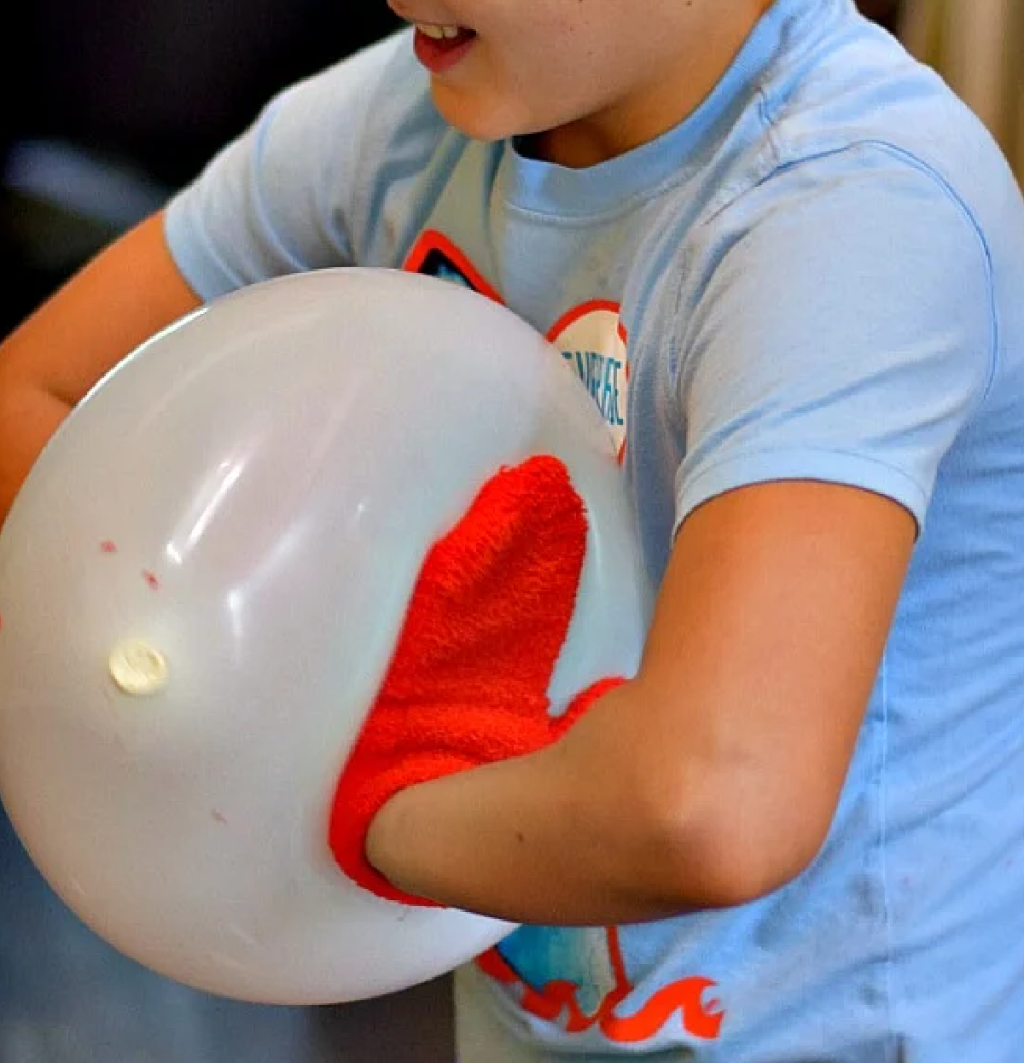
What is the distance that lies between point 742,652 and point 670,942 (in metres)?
0.28

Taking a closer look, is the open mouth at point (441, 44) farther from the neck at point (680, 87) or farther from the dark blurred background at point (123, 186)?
the dark blurred background at point (123, 186)

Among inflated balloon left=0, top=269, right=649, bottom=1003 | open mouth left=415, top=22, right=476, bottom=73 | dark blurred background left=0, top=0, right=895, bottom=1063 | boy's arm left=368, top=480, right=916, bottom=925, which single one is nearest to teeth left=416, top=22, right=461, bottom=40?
open mouth left=415, top=22, right=476, bottom=73

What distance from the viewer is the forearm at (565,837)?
1.52ft

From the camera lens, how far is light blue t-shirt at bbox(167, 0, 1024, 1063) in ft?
1.70

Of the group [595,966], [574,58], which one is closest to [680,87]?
[574,58]

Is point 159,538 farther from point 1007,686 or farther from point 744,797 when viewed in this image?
point 1007,686

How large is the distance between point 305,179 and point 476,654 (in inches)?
14.5

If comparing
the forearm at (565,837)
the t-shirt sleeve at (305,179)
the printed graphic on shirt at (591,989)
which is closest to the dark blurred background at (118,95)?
the t-shirt sleeve at (305,179)

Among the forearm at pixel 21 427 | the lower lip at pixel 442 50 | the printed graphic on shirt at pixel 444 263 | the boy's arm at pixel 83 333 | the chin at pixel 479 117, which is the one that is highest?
the lower lip at pixel 442 50

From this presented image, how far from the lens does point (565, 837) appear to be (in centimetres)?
49

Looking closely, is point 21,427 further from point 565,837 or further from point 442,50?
point 565,837

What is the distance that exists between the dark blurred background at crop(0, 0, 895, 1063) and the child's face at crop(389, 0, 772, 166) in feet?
2.50

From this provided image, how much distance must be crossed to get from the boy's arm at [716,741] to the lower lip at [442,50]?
0.25 m

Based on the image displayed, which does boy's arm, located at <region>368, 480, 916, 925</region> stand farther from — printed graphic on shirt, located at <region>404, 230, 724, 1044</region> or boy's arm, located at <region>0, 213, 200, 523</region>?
boy's arm, located at <region>0, 213, 200, 523</region>
